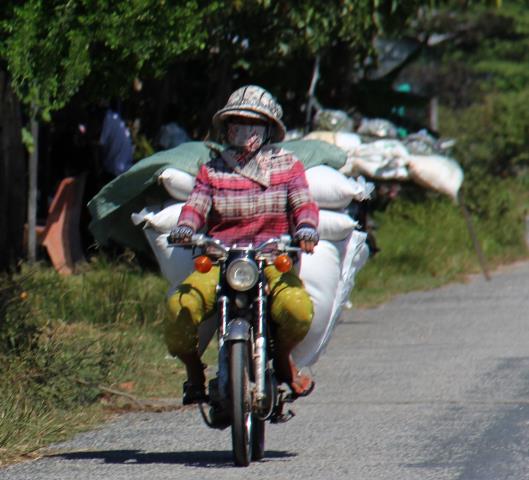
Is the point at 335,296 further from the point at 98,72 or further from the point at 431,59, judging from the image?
the point at 431,59

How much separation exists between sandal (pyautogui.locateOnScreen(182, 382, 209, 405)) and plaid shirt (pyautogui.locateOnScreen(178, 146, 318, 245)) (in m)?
0.75

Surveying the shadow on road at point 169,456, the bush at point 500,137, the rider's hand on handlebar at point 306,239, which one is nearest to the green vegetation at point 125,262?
the shadow on road at point 169,456

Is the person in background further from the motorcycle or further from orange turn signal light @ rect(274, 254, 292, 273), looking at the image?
orange turn signal light @ rect(274, 254, 292, 273)

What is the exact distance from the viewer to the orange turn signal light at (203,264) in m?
7.23

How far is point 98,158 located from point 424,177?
422 cm

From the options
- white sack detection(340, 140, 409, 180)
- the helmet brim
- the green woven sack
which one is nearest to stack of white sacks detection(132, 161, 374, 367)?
the green woven sack

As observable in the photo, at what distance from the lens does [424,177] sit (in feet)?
44.3

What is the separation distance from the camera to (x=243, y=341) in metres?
7.05

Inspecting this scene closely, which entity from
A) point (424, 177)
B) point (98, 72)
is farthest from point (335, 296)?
point (424, 177)

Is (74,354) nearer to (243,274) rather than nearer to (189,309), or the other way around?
(189,309)

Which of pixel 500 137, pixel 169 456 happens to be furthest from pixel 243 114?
pixel 500 137

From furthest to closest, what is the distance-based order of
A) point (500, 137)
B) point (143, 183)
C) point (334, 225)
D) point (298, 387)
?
point (500, 137) < point (143, 183) < point (334, 225) < point (298, 387)

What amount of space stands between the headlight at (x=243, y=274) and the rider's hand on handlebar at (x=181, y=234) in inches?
9.8

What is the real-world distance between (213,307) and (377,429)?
1410 millimetres
